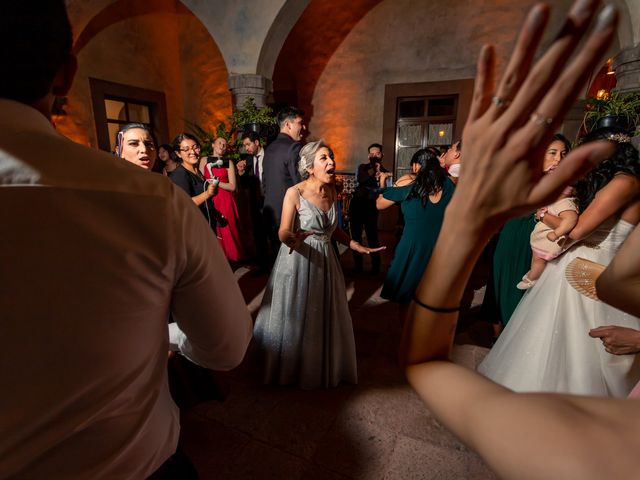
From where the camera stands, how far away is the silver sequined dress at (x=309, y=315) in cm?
232

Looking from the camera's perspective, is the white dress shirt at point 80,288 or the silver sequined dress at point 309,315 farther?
the silver sequined dress at point 309,315

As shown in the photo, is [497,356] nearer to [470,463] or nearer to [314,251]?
[470,463]

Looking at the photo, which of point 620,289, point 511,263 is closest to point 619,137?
point 511,263

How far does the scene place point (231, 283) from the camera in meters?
0.80

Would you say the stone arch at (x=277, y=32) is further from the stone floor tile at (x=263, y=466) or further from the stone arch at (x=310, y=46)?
the stone floor tile at (x=263, y=466)

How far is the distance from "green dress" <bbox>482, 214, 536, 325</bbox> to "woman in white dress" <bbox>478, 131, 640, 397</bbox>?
1.85 ft

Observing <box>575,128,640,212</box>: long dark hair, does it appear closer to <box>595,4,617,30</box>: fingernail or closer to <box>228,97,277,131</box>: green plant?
<box>595,4,617,30</box>: fingernail

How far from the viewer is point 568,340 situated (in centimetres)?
201

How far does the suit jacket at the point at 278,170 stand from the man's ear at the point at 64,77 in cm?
317

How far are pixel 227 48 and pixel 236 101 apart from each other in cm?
92

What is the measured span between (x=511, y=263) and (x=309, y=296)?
1.89m

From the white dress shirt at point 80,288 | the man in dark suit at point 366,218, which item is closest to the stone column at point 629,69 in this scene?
the man in dark suit at point 366,218

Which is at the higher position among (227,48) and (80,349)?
(227,48)

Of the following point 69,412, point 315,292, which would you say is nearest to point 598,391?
point 315,292
